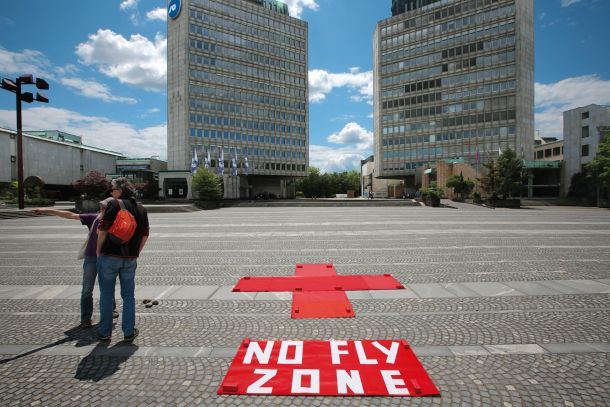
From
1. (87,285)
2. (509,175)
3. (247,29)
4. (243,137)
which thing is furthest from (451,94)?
(87,285)

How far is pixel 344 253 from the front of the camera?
10508mm

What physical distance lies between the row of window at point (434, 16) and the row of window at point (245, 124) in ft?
106

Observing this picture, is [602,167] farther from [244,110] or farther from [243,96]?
[243,96]

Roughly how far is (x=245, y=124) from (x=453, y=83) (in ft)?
154

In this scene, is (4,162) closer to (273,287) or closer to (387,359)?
(273,287)

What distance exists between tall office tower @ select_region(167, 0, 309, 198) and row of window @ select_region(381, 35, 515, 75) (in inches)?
885

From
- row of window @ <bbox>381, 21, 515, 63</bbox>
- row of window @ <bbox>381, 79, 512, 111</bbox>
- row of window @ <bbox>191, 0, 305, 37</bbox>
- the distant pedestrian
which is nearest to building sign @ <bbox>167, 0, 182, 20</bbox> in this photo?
row of window @ <bbox>191, 0, 305, 37</bbox>

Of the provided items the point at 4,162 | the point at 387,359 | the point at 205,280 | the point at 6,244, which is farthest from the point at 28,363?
the point at 4,162

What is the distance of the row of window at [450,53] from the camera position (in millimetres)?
65625

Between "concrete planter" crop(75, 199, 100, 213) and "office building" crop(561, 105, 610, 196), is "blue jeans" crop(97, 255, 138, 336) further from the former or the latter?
"office building" crop(561, 105, 610, 196)

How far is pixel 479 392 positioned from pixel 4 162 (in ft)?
238

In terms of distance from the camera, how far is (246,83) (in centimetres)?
7312

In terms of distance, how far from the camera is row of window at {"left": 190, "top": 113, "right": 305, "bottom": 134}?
68037mm

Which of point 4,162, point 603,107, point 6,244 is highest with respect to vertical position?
point 603,107
